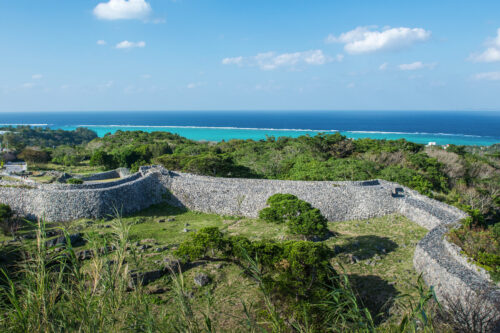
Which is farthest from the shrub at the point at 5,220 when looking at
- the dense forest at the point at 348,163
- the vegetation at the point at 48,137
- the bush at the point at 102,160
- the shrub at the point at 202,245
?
the vegetation at the point at 48,137

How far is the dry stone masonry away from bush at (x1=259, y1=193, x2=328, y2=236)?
10.6ft

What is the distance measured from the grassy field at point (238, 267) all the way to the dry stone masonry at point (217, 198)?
74 cm

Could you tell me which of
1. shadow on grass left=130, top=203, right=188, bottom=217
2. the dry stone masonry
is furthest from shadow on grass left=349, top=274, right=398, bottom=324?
shadow on grass left=130, top=203, right=188, bottom=217

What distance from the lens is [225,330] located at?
30.6 feet

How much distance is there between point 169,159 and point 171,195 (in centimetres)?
742

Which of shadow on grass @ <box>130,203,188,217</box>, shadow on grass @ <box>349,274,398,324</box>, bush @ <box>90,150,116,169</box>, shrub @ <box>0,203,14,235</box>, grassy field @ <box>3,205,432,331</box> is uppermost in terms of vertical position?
bush @ <box>90,150,116,169</box>

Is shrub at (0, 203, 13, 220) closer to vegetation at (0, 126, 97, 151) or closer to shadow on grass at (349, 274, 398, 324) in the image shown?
shadow on grass at (349, 274, 398, 324)

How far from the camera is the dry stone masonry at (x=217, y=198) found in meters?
18.6

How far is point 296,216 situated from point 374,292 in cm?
538

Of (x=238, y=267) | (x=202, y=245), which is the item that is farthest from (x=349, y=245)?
(x=202, y=245)

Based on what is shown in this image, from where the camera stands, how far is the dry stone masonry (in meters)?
18.6

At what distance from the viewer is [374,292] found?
11531mm

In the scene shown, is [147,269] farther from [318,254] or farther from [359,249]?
[359,249]

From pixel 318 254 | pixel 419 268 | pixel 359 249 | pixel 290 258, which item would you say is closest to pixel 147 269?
pixel 290 258
